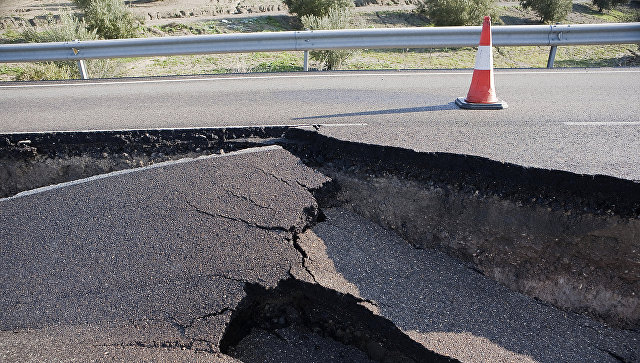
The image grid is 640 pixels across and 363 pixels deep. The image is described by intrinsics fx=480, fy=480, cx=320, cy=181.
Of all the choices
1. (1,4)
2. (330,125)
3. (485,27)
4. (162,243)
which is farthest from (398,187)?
(1,4)

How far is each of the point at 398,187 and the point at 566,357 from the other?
1.69 metres

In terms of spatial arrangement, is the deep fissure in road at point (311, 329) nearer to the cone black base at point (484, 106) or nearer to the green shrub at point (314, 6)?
the cone black base at point (484, 106)

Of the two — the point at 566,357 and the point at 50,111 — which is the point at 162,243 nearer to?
the point at 566,357

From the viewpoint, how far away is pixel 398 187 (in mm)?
3986

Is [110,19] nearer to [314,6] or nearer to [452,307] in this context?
[314,6]

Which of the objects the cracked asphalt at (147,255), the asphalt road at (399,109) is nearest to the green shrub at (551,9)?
the asphalt road at (399,109)

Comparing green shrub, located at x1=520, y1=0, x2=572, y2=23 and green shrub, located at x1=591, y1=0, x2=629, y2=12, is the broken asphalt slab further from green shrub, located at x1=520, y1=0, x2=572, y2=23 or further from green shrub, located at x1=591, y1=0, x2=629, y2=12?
green shrub, located at x1=591, y1=0, x2=629, y2=12

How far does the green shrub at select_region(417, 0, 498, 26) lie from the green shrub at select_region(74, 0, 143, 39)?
34.2 feet

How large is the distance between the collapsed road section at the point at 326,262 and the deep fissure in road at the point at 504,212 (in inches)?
0.4

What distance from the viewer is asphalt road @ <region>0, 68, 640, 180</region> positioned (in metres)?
4.25

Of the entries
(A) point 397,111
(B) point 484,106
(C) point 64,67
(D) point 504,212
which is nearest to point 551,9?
(B) point 484,106

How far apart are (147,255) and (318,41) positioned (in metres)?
6.05

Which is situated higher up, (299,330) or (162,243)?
(162,243)

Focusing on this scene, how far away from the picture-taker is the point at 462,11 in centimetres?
1666
